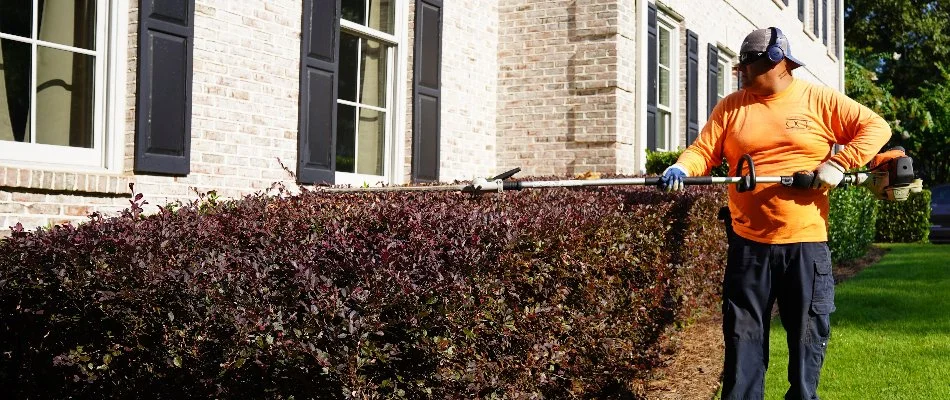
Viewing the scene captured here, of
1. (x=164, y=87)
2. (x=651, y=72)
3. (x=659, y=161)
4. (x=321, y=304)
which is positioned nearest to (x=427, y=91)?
(x=164, y=87)

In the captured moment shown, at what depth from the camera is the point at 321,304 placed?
2953 millimetres

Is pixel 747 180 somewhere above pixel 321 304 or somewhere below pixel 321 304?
above

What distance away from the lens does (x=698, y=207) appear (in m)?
6.73

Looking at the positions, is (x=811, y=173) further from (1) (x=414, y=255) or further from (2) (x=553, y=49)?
(2) (x=553, y=49)

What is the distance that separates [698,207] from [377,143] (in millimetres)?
3086

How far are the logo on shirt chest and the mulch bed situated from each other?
173 centimetres

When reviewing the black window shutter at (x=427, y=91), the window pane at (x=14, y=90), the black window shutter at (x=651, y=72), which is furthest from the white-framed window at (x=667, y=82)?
the window pane at (x=14, y=90)

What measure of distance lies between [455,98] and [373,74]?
1.25 meters

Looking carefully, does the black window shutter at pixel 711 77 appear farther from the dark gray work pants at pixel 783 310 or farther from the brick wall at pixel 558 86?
the dark gray work pants at pixel 783 310

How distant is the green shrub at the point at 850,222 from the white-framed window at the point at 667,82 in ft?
7.64

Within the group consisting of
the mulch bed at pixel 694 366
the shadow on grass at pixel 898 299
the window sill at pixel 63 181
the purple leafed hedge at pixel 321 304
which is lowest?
the mulch bed at pixel 694 366

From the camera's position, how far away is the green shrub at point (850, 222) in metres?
13.1

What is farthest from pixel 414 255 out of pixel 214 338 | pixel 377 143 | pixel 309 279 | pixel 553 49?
pixel 553 49

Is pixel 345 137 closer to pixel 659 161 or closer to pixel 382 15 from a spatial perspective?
pixel 382 15
